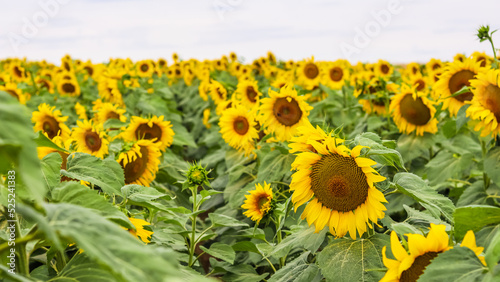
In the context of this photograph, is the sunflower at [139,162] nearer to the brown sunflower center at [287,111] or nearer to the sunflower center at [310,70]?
the brown sunflower center at [287,111]

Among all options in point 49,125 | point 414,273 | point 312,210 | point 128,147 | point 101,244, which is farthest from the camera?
point 49,125

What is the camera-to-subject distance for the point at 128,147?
2.75 meters

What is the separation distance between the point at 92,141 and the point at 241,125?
42.9 inches

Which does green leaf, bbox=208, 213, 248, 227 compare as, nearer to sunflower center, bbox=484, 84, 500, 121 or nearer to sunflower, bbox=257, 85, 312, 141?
sunflower, bbox=257, 85, 312, 141

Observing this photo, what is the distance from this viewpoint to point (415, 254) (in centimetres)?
130

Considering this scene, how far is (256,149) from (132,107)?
9.24ft

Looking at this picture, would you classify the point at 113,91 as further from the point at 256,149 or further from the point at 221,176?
the point at 256,149

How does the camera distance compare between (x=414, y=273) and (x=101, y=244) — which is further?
(x=414, y=273)

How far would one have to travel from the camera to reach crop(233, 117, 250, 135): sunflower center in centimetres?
363

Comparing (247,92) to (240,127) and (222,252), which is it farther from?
(222,252)

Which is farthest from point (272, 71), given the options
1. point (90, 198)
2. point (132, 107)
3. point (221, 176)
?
point (90, 198)

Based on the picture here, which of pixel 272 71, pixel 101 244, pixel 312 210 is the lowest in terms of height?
pixel 312 210

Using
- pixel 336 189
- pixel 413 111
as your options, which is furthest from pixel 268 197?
pixel 413 111

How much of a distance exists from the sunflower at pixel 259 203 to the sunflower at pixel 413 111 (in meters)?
1.88
